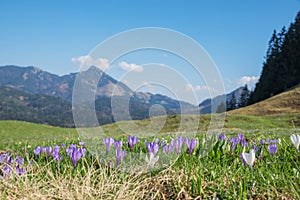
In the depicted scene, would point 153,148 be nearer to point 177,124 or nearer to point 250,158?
point 250,158

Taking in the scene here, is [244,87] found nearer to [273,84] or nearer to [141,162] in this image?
[273,84]

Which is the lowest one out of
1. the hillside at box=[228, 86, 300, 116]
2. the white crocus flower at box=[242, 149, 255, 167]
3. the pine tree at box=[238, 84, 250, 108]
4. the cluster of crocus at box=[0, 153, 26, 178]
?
the cluster of crocus at box=[0, 153, 26, 178]

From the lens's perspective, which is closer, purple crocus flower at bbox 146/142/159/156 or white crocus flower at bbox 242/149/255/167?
white crocus flower at bbox 242/149/255/167

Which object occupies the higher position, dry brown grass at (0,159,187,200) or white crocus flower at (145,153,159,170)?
white crocus flower at (145,153,159,170)

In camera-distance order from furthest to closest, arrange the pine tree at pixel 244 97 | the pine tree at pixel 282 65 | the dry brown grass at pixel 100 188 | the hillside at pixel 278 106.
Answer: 1. the pine tree at pixel 244 97
2. the pine tree at pixel 282 65
3. the hillside at pixel 278 106
4. the dry brown grass at pixel 100 188

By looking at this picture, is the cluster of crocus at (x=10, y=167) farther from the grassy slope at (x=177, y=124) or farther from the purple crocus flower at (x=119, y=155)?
the grassy slope at (x=177, y=124)

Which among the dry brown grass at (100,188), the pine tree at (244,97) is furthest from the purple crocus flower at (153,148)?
the pine tree at (244,97)

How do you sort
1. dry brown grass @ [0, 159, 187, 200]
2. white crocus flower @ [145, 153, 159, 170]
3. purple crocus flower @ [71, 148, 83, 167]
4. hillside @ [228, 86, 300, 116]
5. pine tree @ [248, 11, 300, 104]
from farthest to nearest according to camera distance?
pine tree @ [248, 11, 300, 104], hillside @ [228, 86, 300, 116], purple crocus flower @ [71, 148, 83, 167], white crocus flower @ [145, 153, 159, 170], dry brown grass @ [0, 159, 187, 200]

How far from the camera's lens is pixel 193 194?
255cm

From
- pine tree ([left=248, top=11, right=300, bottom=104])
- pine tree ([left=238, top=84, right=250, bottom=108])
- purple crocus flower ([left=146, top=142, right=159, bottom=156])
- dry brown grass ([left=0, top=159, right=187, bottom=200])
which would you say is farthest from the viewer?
pine tree ([left=238, top=84, right=250, bottom=108])

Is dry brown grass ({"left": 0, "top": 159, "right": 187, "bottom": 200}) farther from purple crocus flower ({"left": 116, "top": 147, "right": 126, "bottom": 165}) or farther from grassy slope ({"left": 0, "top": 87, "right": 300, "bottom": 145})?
grassy slope ({"left": 0, "top": 87, "right": 300, "bottom": 145})

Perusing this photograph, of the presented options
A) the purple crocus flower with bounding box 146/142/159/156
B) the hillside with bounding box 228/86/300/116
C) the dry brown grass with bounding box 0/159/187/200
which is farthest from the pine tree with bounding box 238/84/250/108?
the dry brown grass with bounding box 0/159/187/200

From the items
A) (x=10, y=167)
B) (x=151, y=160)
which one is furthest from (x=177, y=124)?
(x=10, y=167)

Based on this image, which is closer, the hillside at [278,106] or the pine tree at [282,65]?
the hillside at [278,106]
